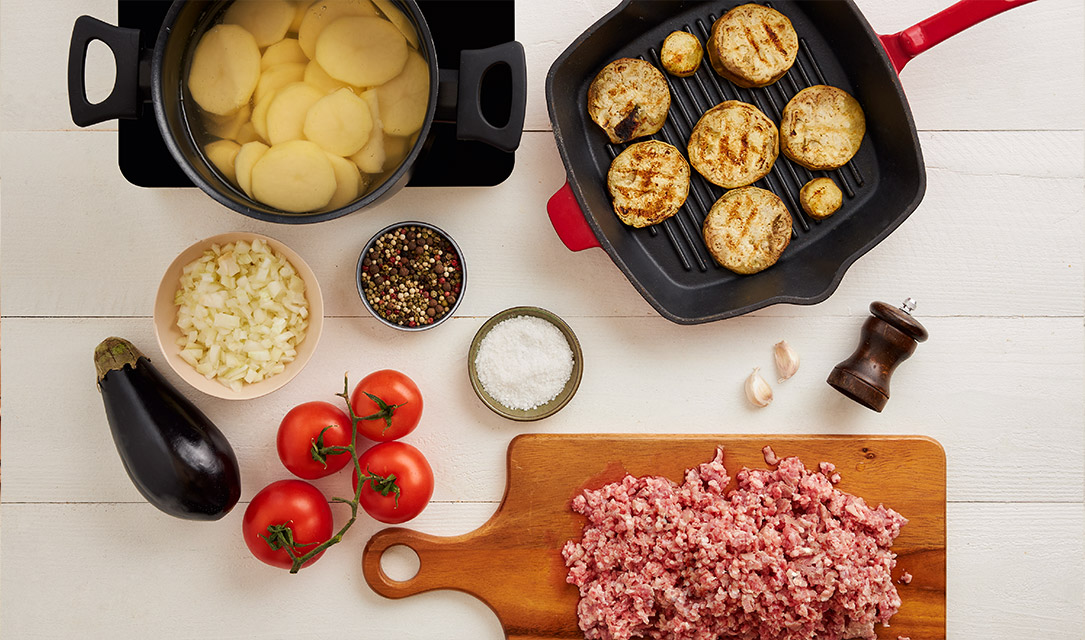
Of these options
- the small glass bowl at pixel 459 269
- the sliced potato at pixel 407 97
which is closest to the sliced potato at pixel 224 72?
the sliced potato at pixel 407 97

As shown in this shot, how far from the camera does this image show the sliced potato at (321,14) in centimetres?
131

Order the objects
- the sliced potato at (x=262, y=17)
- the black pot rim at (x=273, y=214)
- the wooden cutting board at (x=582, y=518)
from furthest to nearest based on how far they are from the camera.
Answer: the wooden cutting board at (x=582, y=518) → the sliced potato at (x=262, y=17) → the black pot rim at (x=273, y=214)

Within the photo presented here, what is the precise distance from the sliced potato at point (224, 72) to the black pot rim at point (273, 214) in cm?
6

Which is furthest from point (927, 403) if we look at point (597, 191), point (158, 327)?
point (158, 327)

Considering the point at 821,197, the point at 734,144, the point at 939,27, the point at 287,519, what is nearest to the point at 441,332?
the point at 287,519

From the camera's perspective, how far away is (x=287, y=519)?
1.45 metres

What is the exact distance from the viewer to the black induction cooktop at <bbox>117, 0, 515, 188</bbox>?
4.78 ft

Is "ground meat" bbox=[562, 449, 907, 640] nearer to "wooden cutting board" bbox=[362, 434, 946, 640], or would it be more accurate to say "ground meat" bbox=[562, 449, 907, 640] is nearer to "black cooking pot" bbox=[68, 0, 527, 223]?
"wooden cutting board" bbox=[362, 434, 946, 640]

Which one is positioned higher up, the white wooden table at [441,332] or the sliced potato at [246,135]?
the sliced potato at [246,135]

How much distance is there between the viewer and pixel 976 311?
1.60 metres

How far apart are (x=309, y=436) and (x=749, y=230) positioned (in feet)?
3.20

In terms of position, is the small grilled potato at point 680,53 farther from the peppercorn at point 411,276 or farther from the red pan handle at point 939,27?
the peppercorn at point 411,276

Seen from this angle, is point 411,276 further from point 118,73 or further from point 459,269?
point 118,73

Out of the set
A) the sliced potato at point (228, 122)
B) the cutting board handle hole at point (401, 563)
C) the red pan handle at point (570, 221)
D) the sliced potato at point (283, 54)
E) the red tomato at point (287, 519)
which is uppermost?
the sliced potato at point (283, 54)
